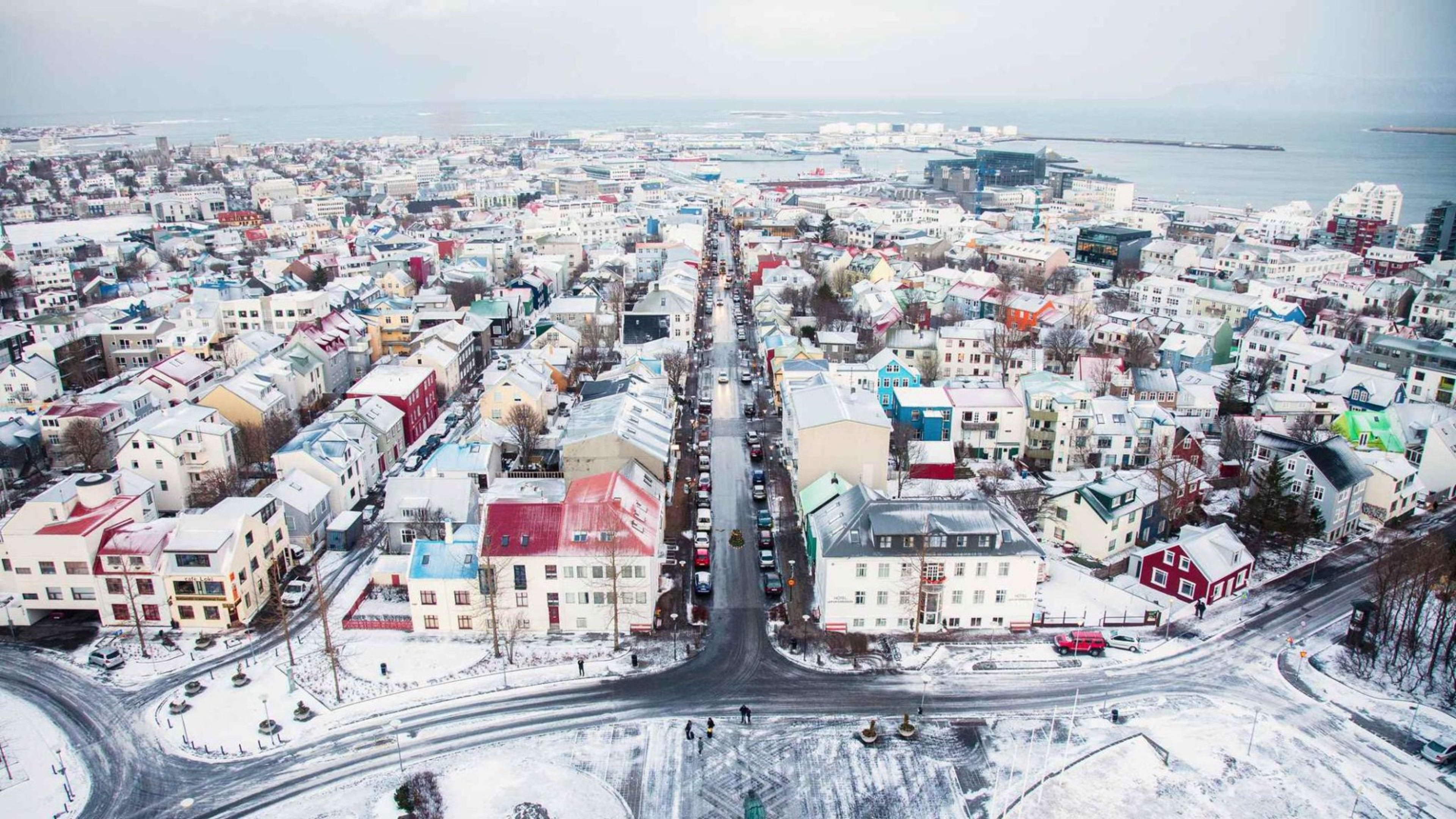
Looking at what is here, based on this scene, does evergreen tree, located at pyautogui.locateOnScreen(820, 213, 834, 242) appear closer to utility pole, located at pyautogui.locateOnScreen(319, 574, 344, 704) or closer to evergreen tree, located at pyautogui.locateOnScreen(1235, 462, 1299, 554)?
evergreen tree, located at pyautogui.locateOnScreen(1235, 462, 1299, 554)

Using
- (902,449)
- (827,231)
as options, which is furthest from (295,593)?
(827,231)

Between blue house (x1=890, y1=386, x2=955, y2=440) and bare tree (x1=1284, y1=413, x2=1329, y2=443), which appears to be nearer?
bare tree (x1=1284, y1=413, x2=1329, y2=443)

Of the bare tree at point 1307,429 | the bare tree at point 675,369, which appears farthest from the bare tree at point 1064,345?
the bare tree at point 675,369

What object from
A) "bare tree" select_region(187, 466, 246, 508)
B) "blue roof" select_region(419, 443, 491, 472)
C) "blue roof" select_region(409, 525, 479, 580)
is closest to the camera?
"blue roof" select_region(409, 525, 479, 580)

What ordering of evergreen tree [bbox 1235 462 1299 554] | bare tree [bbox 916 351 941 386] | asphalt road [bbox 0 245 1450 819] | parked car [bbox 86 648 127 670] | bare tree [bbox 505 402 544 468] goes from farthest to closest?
1. bare tree [bbox 916 351 941 386]
2. bare tree [bbox 505 402 544 468]
3. evergreen tree [bbox 1235 462 1299 554]
4. parked car [bbox 86 648 127 670]
5. asphalt road [bbox 0 245 1450 819]

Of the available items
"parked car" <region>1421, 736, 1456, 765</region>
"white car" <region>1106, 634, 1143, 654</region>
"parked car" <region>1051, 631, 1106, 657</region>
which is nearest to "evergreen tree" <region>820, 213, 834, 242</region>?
"white car" <region>1106, 634, 1143, 654</region>

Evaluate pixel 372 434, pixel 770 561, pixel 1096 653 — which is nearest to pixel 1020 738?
pixel 1096 653

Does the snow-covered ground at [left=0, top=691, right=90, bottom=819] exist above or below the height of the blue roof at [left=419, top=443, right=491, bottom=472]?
below
